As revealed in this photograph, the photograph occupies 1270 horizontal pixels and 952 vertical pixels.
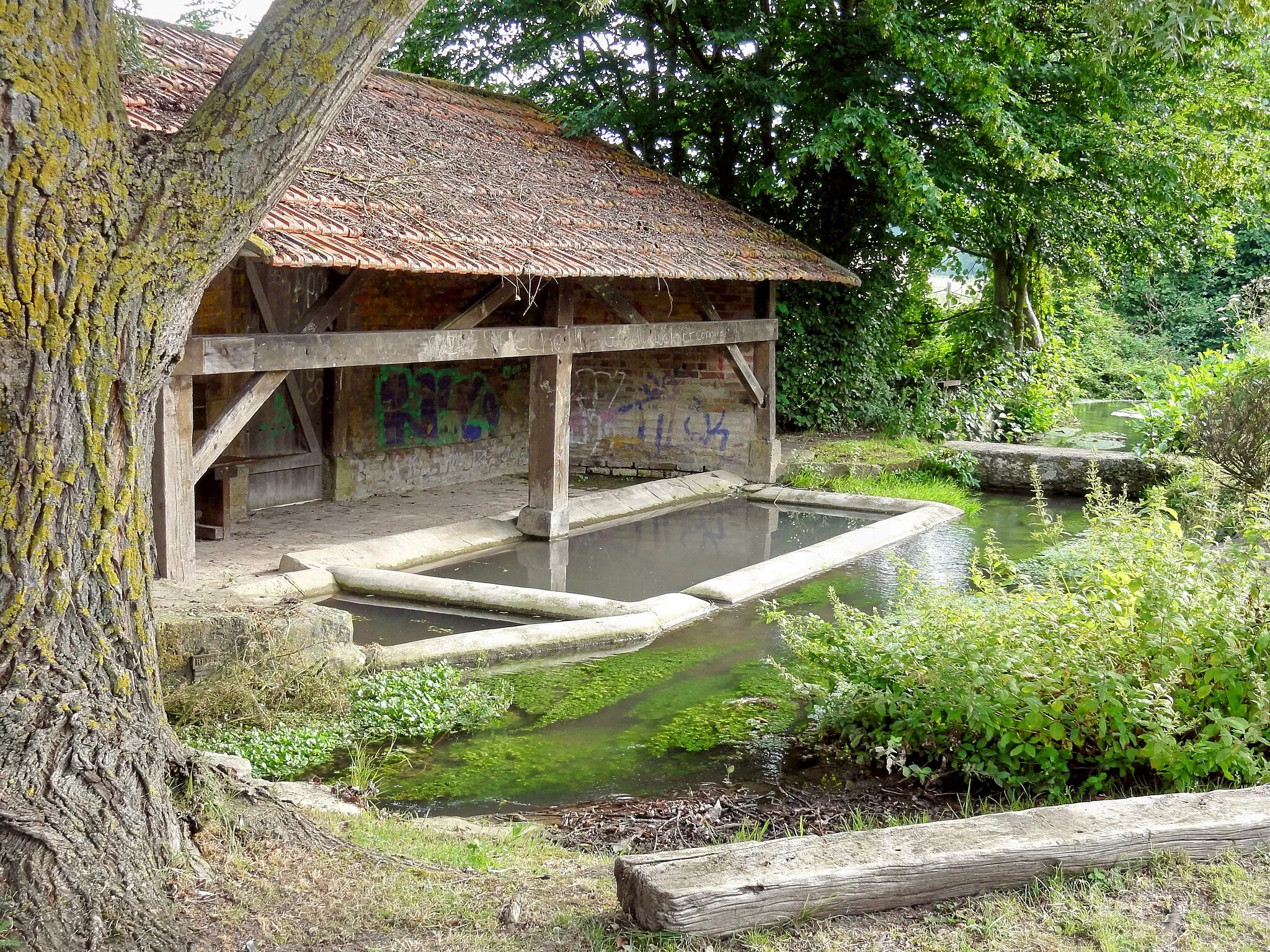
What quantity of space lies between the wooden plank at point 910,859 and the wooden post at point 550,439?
20.5 feet

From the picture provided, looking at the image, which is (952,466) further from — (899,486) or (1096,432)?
(1096,432)

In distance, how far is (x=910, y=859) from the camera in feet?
10.3

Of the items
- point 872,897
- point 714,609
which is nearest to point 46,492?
point 872,897

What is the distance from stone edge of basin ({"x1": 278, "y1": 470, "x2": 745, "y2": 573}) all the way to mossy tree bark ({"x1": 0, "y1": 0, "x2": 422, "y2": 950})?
192 inches

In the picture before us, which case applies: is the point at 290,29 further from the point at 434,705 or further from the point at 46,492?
the point at 434,705

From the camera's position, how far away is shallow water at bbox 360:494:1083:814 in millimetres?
4828

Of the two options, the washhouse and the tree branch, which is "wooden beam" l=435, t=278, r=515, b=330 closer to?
the washhouse

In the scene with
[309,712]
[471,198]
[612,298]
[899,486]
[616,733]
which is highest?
[471,198]

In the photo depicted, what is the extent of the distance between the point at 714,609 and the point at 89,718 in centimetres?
517

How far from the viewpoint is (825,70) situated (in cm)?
1261

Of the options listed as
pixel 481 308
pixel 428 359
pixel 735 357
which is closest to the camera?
pixel 428 359

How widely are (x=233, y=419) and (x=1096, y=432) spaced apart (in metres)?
12.5

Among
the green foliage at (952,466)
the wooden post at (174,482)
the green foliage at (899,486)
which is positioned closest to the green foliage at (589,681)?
the wooden post at (174,482)

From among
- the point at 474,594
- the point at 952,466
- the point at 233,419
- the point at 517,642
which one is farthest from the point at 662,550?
the point at 952,466
